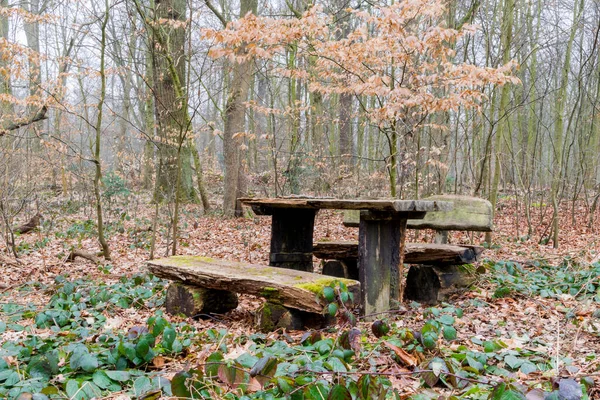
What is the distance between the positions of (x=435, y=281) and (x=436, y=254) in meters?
0.28

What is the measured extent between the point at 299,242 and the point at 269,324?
182cm

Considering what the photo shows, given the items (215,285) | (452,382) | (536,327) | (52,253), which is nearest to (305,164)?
(52,253)

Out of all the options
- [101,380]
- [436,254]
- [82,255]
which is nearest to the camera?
[101,380]

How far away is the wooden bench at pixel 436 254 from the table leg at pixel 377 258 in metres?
0.61

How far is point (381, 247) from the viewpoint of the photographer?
4.25 m

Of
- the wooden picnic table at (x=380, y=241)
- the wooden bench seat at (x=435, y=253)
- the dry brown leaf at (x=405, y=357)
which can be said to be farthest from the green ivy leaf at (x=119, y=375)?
the wooden bench seat at (x=435, y=253)

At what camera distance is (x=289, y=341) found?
3.17 metres

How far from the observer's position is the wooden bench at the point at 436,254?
15.4ft

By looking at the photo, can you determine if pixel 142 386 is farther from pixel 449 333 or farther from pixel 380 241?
pixel 380 241

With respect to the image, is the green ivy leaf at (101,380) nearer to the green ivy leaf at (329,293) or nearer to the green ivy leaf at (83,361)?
the green ivy leaf at (83,361)

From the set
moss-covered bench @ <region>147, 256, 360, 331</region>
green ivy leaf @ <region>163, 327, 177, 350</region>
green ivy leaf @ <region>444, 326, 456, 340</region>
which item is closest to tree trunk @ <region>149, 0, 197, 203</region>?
moss-covered bench @ <region>147, 256, 360, 331</region>

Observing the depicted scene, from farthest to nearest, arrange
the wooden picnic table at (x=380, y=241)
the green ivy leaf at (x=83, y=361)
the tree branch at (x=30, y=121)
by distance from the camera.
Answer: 1. the tree branch at (x=30, y=121)
2. the wooden picnic table at (x=380, y=241)
3. the green ivy leaf at (x=83, y=361)

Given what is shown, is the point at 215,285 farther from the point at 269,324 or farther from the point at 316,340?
the point at 316,340

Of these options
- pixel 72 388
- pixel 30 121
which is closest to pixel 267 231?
pixel 30 121
